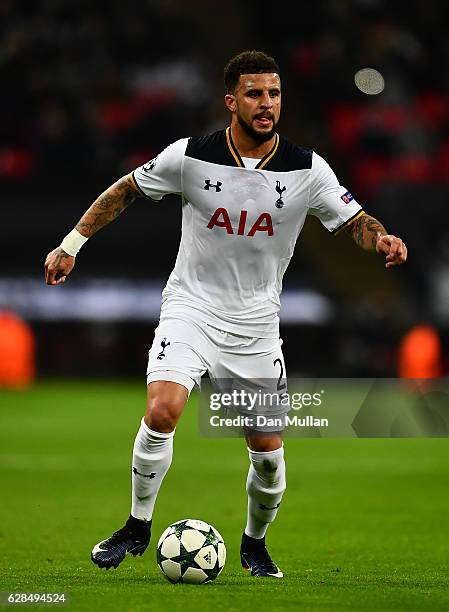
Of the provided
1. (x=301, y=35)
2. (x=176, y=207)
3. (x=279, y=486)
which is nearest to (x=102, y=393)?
(x=176, y=207)

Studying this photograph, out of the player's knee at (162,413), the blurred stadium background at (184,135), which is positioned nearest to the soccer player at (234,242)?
the player's knee at (162,413)

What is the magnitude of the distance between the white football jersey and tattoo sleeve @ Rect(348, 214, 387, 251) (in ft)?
0.17

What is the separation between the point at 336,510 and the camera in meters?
8.79

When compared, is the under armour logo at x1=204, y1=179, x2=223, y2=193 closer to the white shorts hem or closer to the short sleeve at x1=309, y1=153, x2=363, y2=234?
the short sleeve at x1=309, y1=153, x2=363, y2=234

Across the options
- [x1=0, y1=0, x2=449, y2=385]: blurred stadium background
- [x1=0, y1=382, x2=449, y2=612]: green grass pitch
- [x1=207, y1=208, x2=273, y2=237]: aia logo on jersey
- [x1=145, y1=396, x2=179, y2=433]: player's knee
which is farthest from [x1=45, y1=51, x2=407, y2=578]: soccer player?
[x1=0, y1=0, x2=449, y2=385]: blurred stadium background

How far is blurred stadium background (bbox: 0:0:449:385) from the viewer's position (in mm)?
19703

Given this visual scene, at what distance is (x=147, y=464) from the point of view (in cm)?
584

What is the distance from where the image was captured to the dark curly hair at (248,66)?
596 cm

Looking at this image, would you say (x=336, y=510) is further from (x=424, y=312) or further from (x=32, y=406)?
(x=424, y=312)

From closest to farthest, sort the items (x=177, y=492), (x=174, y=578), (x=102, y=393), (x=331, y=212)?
(x=174, y=578)
(x=331, y=212)
(x=177, y=492)
(x=102, y=393)

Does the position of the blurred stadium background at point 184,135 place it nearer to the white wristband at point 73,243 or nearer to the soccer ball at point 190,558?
the white wristband at point 73,243

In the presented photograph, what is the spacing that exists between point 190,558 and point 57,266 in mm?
1530

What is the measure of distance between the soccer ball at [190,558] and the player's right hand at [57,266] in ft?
4.40

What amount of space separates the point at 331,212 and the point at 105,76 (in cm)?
1612
